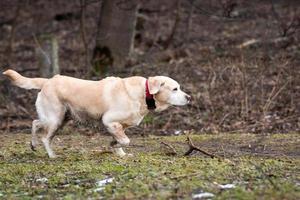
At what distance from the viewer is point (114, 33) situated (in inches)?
846

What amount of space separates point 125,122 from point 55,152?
4.95 ft

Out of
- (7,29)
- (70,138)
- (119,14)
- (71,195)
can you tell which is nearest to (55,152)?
(70,138)

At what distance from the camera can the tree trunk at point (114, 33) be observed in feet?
69.8

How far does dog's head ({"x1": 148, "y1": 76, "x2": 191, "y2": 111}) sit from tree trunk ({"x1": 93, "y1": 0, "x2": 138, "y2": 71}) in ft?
33.4

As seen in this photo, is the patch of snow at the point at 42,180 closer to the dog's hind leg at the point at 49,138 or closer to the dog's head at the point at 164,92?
the dog's hind leg at the point at 49,138

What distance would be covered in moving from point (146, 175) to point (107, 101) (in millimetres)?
2342

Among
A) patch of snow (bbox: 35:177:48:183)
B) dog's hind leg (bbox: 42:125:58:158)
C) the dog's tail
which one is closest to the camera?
patch of snow (bbox: 35:177:48:183)

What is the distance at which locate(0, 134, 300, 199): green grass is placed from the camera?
749 centimetres

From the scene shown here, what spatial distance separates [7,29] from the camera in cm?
3002

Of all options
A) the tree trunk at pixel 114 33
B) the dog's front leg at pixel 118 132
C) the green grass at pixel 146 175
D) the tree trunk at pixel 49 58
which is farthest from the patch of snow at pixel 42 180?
the tree trunk at pixel 114 33

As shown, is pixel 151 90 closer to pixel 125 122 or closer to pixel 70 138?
pixel 125 122

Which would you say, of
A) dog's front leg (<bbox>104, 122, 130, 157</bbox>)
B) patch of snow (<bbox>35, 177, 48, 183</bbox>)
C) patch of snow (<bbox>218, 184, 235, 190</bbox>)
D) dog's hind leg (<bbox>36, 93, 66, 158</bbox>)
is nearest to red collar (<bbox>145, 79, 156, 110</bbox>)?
dog's front leg (<bbox>104, 122, 130, 157</bbox>)

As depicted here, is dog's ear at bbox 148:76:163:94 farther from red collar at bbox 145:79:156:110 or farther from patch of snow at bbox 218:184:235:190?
patch of snow at bbox 218:184:235:190

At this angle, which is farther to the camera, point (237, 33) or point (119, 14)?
point (237, 33)
